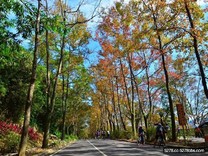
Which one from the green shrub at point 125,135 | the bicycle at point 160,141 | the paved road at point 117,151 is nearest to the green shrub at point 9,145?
the paved road at point 117,151

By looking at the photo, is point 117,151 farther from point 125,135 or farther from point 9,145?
point 125,135

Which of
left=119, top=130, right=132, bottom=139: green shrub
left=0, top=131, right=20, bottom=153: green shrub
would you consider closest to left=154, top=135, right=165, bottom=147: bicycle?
left=0, top=131, right=20, bottom=153: green shrub

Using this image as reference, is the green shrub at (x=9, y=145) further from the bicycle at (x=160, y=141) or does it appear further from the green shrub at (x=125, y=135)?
the green shrub at (x=125, y=135)

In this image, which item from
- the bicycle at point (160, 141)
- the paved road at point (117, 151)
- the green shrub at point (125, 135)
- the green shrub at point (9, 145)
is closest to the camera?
the paved road at point (117, 151)

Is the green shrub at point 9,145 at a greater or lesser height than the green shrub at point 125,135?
lesser

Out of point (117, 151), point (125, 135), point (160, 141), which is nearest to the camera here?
point (117, 151)

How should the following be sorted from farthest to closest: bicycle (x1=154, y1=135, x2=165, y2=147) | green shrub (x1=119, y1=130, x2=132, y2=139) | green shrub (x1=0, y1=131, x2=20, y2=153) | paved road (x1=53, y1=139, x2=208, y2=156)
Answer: green shrub (x1=119, y1=130, x2=132, y2=139)
bicycle (x1=154, y1=135, x2=165, y2=147)
green shrub (x1=0, y1=131, x2=20, y2=153)
paved road (x1=53, y1=139, x2=208, y2=156)

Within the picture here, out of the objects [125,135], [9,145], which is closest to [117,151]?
[9,145]

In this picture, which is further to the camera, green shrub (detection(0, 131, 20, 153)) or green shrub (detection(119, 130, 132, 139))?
green shrub (detection(119, 130, 132, 139))

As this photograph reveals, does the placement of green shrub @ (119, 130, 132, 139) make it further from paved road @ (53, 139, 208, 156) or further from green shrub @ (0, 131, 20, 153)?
green shrub @ (0, 131, 20, 153)

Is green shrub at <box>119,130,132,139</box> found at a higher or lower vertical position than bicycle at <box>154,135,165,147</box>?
higher

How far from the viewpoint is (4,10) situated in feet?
38.3

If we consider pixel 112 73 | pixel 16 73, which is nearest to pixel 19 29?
pixel 16 73

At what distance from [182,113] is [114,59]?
16915 mm
